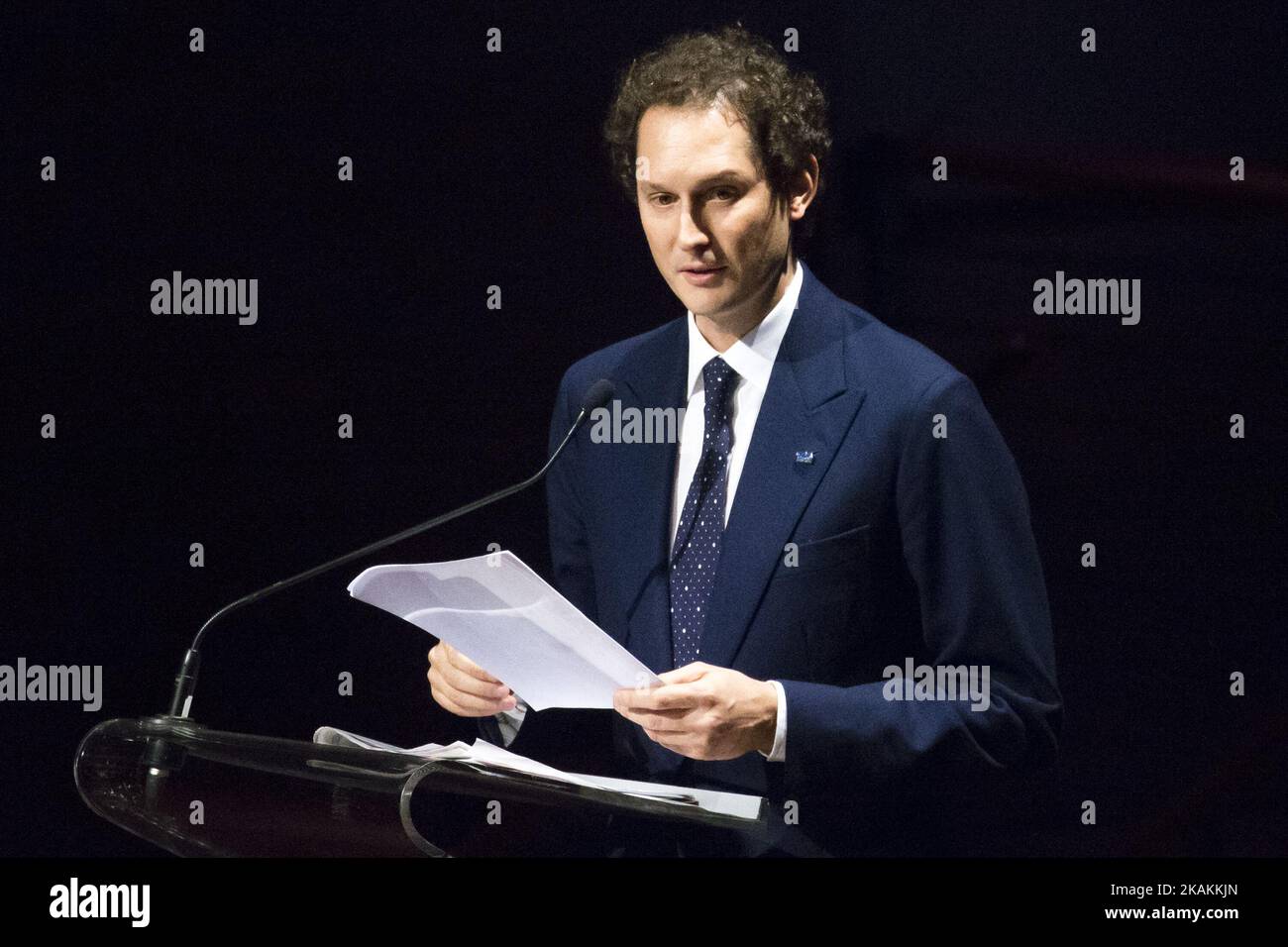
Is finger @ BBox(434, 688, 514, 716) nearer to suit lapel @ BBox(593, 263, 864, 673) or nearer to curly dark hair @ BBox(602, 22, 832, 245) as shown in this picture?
suit lapel @ BBox(593, 263, 864, 673)

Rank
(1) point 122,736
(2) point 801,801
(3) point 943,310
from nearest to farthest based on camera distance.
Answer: (1) point 122,736, (2) point 801,801, (3) point 943,310

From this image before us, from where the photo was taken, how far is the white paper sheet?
1.78m

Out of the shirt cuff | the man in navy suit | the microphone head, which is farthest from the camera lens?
the microphone head

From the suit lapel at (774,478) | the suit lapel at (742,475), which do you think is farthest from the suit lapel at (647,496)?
the suit lapel at (774,478)

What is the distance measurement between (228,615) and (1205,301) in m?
1.78

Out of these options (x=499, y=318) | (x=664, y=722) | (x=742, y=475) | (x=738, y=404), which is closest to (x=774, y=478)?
(x=742, y=475)

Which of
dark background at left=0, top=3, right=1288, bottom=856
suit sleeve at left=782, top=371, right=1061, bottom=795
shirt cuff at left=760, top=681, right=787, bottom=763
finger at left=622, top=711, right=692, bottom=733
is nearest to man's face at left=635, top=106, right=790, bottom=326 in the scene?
dark background at left=0, top=3, right=1288, bottom=856

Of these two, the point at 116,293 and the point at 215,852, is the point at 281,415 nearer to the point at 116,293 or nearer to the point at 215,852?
the point at 116,293

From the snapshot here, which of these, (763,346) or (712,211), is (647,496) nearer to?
(763,346)

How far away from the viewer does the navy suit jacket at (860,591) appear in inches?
86.7

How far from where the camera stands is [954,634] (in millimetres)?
2211

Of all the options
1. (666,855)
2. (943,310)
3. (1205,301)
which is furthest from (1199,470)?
(666,855)

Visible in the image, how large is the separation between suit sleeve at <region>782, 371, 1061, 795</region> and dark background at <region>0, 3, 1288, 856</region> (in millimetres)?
184
